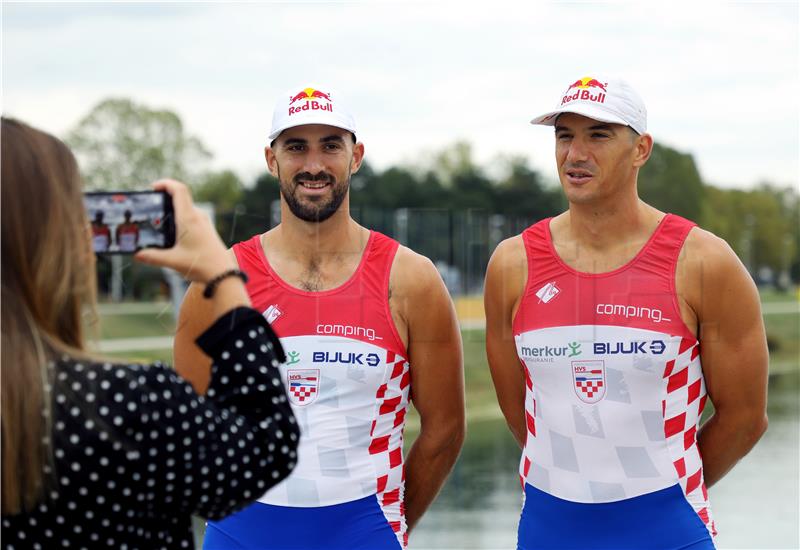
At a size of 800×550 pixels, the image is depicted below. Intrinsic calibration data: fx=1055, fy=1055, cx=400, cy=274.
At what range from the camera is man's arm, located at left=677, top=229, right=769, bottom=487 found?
11.8ft

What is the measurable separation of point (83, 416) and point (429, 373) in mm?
2031

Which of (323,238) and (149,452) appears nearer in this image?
(149,452)

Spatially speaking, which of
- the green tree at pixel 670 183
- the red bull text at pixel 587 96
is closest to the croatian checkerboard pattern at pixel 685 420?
the red bull text at pixel 587 96

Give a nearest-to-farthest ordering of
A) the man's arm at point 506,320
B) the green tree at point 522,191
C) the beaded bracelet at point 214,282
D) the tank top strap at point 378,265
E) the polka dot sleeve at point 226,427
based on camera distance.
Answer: the polka dot sleeve at point 226,427 < the beaded bracelet at point 214,282 < the tank top strap at point 378,265 < the man's arm at point 506,320 < the green tree at point 522,191

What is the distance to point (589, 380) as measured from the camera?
360cm

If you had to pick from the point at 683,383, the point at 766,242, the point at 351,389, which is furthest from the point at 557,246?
the point at 766,242

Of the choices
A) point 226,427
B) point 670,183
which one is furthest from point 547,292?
point 670,183

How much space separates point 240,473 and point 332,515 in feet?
5.39

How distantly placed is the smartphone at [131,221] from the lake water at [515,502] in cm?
761

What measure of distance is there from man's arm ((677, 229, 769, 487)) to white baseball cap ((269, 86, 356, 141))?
132 cm

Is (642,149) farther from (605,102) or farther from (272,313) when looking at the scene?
(272,313)

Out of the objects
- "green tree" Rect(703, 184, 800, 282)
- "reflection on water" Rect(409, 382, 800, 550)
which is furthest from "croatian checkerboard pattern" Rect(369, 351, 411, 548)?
"green tree" Rect(703, 184, 800, 282)

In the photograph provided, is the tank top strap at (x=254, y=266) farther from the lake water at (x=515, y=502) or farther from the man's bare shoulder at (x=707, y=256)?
the lake water at (x=515, y=502)

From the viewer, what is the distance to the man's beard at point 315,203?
3814 millimetres
